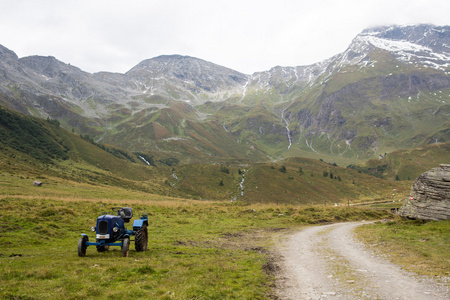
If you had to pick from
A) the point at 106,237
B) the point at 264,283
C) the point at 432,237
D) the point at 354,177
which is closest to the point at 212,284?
the point at 264,283

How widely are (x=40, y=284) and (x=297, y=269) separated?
11.2 meters

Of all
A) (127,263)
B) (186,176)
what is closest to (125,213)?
(127,263)

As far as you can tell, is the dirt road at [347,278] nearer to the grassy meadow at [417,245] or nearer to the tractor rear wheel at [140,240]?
the grassy meadow at [417,245]

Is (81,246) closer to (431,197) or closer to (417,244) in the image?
(417,244)

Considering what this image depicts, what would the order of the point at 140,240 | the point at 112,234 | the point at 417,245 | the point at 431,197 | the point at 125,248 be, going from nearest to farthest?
the point at 125,248, the point at 112,234, the point at 140,240, the point at 417,245, the point at 431,197

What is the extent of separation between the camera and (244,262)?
49.5ft

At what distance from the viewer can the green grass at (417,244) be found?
1275 centimetres

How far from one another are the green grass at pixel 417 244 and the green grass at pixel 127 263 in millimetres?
7203

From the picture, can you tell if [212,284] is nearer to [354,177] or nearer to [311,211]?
[311,211]

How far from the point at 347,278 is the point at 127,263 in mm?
10291

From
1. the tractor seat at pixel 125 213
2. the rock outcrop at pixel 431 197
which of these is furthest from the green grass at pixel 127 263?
the rock outcrop at pixel 431 197

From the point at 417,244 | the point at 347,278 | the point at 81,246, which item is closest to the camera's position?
the point at 347,278

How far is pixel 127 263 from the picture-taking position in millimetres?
13297

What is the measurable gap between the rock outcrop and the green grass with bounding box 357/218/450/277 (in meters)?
0.93
